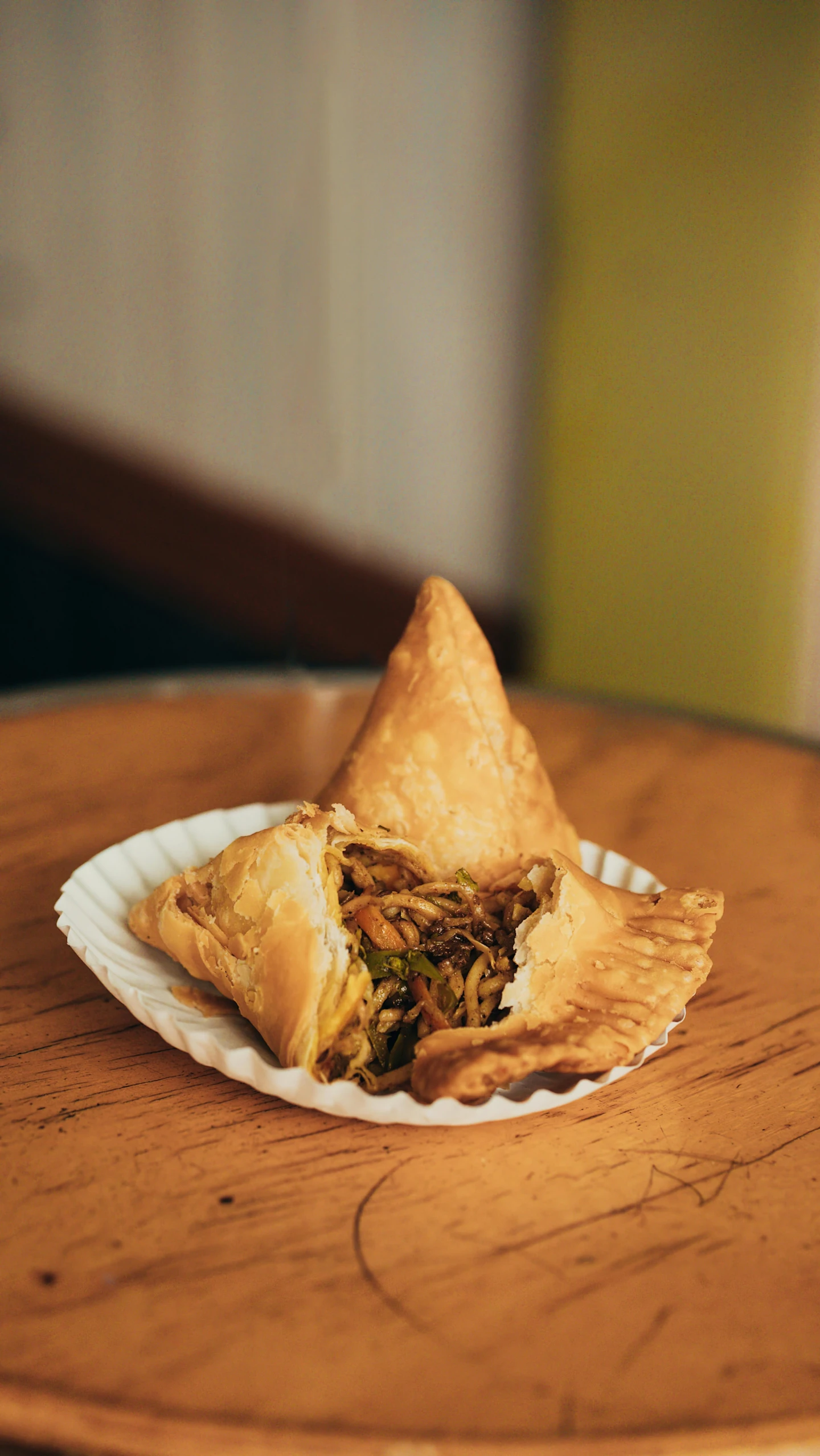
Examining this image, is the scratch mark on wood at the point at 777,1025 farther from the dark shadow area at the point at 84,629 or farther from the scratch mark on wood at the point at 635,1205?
the dark shadow area at the point at 84,629

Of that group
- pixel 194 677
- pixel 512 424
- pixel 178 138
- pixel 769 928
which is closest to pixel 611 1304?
pixel 769 928

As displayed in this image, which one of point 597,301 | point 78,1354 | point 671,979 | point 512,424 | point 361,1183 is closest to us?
point 78,1354

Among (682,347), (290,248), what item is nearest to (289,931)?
(682,347)

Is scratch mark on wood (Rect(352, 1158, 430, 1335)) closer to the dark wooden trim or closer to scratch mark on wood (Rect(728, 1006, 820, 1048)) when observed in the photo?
scratch mark on wood (Rect(728, 1006, 820, 1048))

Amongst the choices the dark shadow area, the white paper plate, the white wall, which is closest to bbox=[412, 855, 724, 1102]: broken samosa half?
the white paper plate

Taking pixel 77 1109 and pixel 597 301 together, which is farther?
pixel 597 301

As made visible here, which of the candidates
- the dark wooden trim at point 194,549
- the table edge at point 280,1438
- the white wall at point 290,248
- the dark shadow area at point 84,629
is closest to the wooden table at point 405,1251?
the table edge at point 280,1438

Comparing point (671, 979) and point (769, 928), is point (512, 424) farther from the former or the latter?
point (671, 979)
